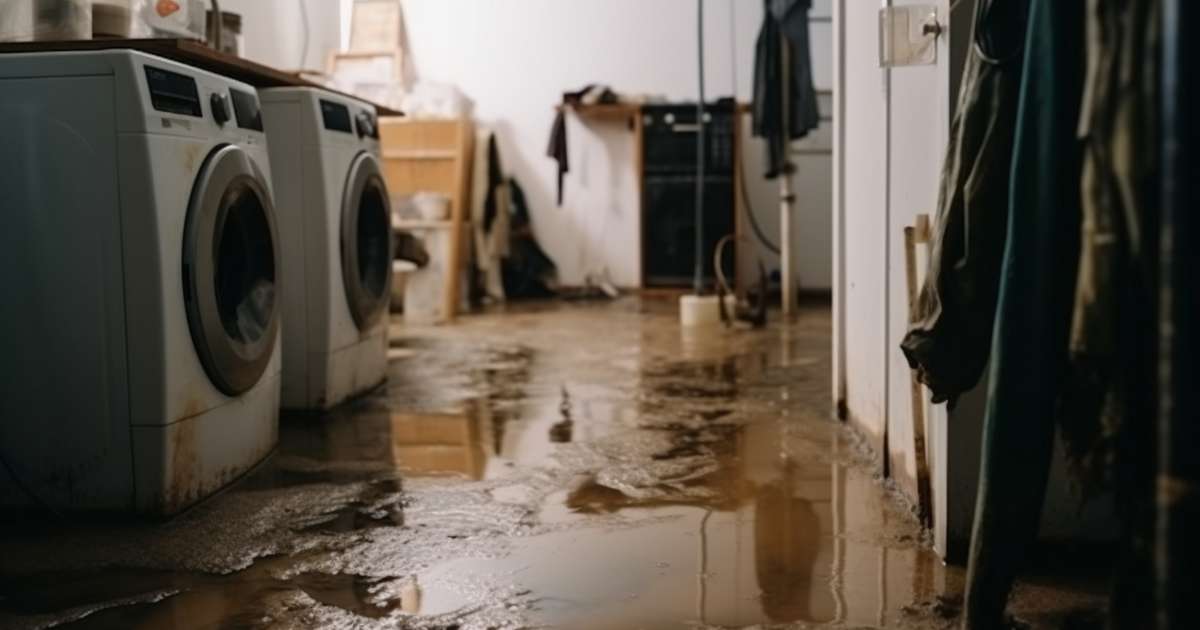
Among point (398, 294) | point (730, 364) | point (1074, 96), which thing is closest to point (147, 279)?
point (1074, 96)

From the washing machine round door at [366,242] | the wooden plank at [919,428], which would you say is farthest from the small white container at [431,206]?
the wooden plank at [919,428]

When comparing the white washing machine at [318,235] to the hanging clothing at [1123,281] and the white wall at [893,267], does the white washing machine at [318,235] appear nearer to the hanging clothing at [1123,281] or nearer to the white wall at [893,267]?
the white wall at [893,267]

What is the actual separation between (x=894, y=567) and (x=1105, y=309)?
0.94 m

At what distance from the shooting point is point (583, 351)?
4457 millimetres

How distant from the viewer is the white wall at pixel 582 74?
23.2 feet

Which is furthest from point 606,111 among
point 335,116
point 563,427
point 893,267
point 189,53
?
point 893,267

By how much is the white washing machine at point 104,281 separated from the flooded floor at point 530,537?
111 mm

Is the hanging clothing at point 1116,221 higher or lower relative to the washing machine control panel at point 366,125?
lower

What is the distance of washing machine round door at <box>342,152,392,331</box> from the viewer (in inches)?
124

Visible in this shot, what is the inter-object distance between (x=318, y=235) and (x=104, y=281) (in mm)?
1040

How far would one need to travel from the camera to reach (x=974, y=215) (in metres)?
1.33

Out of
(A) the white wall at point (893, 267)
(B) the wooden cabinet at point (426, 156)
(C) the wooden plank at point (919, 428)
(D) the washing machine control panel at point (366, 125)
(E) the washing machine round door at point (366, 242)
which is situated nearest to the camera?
(A) the white wall at point (893, 267)

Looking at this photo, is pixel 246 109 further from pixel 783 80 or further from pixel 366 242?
pixel 783 80

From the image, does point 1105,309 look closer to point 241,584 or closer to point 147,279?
point 241,584
